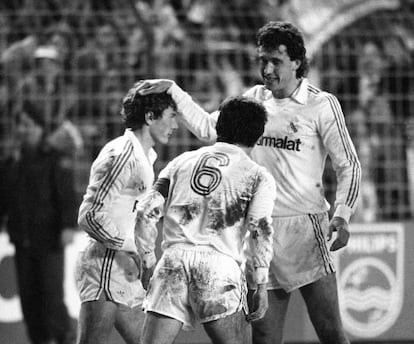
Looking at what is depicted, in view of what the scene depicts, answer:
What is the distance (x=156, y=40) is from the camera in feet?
30.0

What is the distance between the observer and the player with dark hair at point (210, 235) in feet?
14.6

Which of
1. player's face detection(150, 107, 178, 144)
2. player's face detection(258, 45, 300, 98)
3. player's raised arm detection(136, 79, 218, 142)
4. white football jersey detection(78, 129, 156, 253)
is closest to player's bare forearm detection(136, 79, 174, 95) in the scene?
player's raised arm detection(136, 79, 218, 142)

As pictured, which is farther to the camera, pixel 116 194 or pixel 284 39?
pixel 284 39

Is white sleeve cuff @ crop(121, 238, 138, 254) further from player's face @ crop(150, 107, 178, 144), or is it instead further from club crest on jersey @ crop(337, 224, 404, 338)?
club crest on jersey @ crop(337, 224, 404, 338)

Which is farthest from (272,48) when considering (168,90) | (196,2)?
(196,2)

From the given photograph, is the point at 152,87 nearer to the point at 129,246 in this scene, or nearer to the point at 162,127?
the point at 162,127

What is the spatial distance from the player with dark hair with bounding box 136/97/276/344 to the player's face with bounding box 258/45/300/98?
0.87 meters

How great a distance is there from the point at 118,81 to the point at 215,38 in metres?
1.00

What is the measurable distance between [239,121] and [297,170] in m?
0.98

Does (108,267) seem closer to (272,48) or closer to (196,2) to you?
(272,48)

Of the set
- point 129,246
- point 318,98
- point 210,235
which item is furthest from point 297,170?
point 210,235

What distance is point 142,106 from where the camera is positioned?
5406mm

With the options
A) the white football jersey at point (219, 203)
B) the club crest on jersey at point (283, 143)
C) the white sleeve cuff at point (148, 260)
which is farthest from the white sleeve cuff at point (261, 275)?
the club crest on jersey at point (283, 143)

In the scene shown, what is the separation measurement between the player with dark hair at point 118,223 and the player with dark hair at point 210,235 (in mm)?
668
